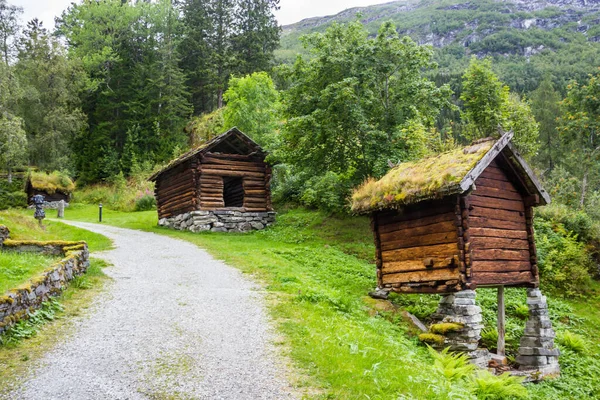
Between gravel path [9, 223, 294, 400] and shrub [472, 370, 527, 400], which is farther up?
gravel path [9, 223, 294, 400]

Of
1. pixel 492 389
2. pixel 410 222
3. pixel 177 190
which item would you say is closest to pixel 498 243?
pixel 410 222

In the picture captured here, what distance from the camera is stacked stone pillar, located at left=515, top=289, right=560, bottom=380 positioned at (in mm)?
13234

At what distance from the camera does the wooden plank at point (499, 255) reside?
12.7m

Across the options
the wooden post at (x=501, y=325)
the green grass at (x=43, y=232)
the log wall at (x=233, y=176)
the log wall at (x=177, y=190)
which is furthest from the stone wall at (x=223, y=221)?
the wooden post at (x=501, y=325)

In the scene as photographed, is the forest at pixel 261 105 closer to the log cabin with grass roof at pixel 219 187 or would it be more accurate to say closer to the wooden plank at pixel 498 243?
the log cabin with grass roof at pixel 219 187

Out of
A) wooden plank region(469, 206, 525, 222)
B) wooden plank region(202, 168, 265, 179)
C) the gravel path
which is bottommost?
the gravel path

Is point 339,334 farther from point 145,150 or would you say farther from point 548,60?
point 548,60

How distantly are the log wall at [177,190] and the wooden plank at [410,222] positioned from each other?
46.7ft

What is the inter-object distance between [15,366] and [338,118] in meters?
17.8

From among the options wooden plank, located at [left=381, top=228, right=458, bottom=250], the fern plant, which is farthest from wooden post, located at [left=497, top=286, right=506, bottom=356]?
the fern plant

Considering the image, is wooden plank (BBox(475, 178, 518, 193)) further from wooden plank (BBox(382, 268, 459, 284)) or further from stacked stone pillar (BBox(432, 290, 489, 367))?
stacked stone pillar (BBox(432, 290, 489, 367))

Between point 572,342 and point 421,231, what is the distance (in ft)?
19.4

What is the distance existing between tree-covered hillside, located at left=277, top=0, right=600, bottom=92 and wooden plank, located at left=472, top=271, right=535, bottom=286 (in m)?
88.1

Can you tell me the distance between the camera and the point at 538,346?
13453mm
